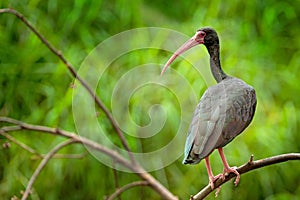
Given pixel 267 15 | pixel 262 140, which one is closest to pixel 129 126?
pixel 262 140

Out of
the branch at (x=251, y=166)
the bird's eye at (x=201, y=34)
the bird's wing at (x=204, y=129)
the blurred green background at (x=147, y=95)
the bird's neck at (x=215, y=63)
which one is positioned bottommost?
the branch at (x=251, y=166)

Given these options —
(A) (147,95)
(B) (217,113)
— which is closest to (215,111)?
(B) (217,113)

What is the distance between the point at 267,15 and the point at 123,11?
0.41 m

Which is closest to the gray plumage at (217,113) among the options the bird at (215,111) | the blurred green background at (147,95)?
the bird at (215,111)

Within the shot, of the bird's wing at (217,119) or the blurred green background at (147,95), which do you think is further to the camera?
the blurred green background at (147,95)

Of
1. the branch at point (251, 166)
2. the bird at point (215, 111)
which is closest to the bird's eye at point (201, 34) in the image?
the bird at point (215, 111)

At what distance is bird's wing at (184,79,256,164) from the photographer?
483 millimetres

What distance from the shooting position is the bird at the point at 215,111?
0.49 meters

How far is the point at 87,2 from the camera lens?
74.4 inches

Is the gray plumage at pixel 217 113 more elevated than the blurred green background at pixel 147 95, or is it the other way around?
the blurred green background at pixel 147 95

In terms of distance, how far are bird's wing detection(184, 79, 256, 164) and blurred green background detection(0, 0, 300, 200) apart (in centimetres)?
98

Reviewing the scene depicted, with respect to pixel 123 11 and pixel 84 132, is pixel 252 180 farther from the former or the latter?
pixel 123 11

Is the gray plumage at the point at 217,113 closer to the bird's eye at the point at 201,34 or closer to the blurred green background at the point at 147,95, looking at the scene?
the bird's eye at the point at 201,34

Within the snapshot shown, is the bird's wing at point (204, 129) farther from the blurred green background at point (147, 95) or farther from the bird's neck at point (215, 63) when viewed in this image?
the blurred green background at point (147, 95)
